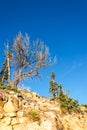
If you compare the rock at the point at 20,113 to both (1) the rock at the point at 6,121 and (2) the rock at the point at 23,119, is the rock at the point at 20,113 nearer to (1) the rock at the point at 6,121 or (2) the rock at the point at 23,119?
(2) the rock at the point at 23,119

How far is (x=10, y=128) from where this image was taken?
19281 mm

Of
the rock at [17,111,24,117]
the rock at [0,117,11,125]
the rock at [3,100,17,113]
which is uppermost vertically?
the rock at [3,100,17,113]

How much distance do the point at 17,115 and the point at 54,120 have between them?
3.59 meters

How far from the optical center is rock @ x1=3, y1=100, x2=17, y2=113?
21.0 metres

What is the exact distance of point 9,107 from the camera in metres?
21.2

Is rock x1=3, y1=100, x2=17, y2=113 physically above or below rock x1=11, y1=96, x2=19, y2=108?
below

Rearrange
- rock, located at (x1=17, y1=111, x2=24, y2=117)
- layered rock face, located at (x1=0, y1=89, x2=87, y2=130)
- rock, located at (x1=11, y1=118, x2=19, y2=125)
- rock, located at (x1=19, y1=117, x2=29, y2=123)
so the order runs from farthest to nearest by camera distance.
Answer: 1. rock, located at (x1=17, y1=111, x2=24, y2=117)
2. rock, located at (x1=19, y1=117, x2=29, y2=123)
3. rock, located at (x1=11, y1=118, x2=19, y2=125)
4. layered rock face, located at (x1=0, y1=89, x2=87, y2=130)

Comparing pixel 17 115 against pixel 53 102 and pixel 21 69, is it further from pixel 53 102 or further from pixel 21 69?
pixel 21 69

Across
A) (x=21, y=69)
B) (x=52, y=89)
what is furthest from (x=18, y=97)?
(x=52, y=89)

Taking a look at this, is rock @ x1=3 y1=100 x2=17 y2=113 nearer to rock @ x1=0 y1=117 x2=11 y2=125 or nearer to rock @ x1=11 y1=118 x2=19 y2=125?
rock @ x1=0 y1=117 x2=11 y2=125

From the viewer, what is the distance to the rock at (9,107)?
21.0m

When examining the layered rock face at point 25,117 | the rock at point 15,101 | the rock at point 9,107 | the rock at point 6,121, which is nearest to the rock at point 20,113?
the layered rock face at point 25,117

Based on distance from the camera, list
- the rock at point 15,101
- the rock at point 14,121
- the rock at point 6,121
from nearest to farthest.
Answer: the rock at point 6,121, the rock at point 14,121, the rock at point 15,101

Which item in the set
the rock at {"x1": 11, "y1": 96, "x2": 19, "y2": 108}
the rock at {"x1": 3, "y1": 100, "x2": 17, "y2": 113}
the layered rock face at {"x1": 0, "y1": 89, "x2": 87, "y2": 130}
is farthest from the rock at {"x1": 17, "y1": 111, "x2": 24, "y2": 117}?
the rock at {"x1": 11, "y1": 96, "x2": 19, "y2": 108}
